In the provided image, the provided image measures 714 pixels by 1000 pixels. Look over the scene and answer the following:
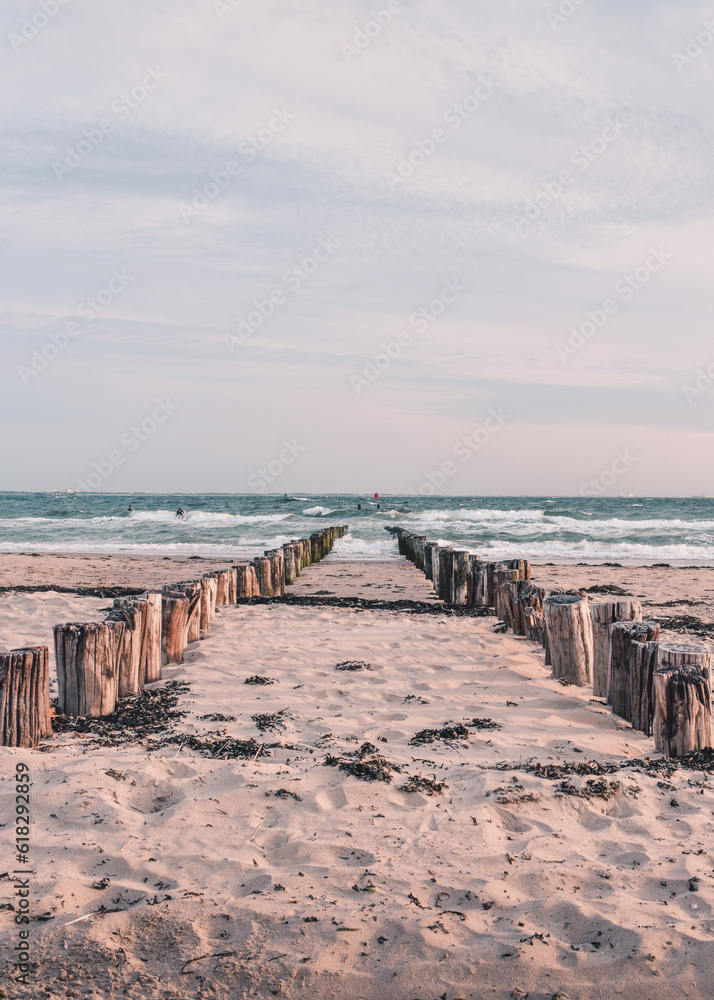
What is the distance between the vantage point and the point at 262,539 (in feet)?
86.8

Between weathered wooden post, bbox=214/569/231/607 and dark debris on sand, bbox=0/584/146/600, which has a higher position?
weathered wooden post, bbox=214/569/231/607

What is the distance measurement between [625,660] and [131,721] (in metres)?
3.37

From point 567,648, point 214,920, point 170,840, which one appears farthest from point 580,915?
point 567,648

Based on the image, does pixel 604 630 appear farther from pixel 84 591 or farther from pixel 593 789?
pixel 84 591

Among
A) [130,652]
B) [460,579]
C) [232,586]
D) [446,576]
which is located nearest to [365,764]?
[130,652]

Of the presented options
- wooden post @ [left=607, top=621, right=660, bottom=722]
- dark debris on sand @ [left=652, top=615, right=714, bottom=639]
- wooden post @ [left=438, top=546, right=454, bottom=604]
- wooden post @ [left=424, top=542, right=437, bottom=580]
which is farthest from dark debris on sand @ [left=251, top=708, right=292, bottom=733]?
wooden post @ [left=424, top=542, right=437, bottom=580]

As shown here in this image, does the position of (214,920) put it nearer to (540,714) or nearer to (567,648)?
(540,714)

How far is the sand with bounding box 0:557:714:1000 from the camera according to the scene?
223 cm

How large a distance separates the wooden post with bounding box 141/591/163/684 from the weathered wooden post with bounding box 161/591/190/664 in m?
0.47

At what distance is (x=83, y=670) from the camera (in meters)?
4.58

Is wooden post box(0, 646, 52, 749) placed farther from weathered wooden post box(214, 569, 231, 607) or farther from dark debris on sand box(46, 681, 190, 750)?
weathered wooden post box(214, 569, 231, 607)

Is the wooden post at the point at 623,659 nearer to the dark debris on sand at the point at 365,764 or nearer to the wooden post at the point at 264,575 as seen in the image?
the dark debris on sand at the point at 365,764

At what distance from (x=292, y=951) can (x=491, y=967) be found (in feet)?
2.20

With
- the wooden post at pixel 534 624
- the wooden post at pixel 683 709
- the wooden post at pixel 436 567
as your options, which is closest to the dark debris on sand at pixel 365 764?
the wooden post at pixel 683 709
